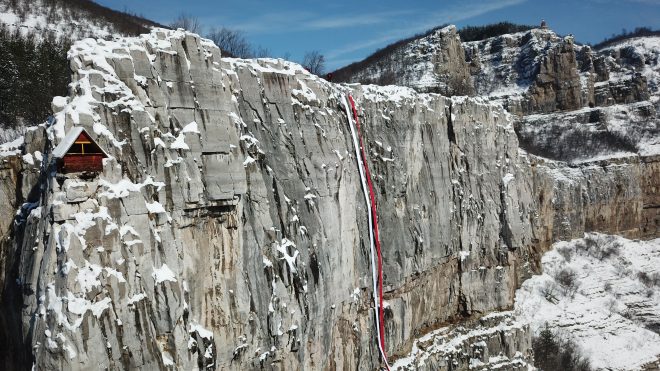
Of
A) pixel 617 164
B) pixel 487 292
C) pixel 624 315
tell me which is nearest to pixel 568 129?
pixel 617 164

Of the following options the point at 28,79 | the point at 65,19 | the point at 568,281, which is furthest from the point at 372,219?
A: the point at 65,19

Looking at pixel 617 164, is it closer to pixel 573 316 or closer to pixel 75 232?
pixel 573 316

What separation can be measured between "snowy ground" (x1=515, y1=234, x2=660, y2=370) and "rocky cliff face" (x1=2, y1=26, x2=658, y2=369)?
1489 cm

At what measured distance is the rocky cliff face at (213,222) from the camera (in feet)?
46.9

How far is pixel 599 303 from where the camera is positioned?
49312 millimetres

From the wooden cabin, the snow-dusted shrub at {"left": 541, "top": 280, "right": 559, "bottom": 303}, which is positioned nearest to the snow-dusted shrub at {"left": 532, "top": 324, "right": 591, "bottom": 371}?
the snow-dusted shrub at {"left": 541, "top": 280, "right": 559, "bottom": 303}

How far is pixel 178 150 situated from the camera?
1694 centimetres

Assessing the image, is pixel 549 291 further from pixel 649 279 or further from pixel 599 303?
pixel 649 279

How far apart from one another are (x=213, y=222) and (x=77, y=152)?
16.9 ft

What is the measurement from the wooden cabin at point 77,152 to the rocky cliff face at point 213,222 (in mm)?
289

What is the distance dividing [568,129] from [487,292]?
2368 inches

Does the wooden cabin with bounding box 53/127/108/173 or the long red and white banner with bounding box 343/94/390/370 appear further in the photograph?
the long red and white banner with bounding box 343/94/390/370

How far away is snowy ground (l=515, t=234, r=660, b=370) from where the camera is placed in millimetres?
44781

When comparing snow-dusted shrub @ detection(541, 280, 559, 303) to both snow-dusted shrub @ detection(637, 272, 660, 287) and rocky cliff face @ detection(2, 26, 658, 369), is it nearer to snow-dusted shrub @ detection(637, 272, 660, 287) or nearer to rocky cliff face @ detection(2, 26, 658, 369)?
snow-dusted shrub @ detection(637, 272, 660, 287)
